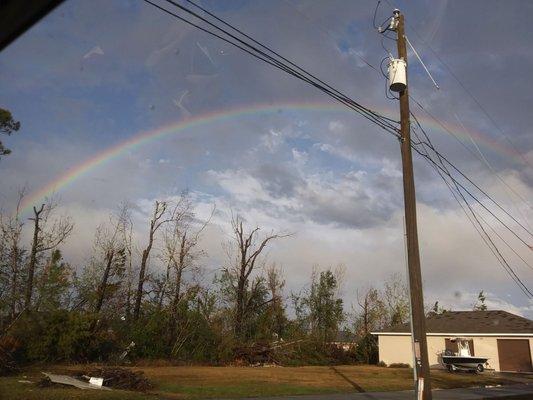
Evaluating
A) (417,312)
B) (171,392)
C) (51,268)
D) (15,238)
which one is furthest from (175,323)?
(417,312)

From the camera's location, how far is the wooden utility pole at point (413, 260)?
1232cm

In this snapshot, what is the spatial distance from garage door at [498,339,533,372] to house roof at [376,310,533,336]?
82 cm

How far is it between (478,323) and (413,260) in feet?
104

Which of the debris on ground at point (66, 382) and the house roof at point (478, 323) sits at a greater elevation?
the house roof at point (478, 323)

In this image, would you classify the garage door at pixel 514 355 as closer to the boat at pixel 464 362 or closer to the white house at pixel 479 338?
the white house at pixel 479 338

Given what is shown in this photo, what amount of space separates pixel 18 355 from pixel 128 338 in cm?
926

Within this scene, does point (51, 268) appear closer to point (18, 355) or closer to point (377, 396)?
point (18, 355)

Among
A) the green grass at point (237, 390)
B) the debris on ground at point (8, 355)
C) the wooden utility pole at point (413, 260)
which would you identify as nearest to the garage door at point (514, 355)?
the green grass at point (237, 390)

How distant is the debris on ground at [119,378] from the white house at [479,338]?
26.3 metres

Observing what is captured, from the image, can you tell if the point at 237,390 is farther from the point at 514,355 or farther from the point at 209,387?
the point at 514,355

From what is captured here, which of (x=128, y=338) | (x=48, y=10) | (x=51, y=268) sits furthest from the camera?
(x=51, y=268)

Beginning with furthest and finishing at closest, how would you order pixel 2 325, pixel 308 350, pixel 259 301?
pixel 259 301, pixel 308 350, pixel 2 325

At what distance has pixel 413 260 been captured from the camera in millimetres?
13039

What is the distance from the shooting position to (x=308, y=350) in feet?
131
